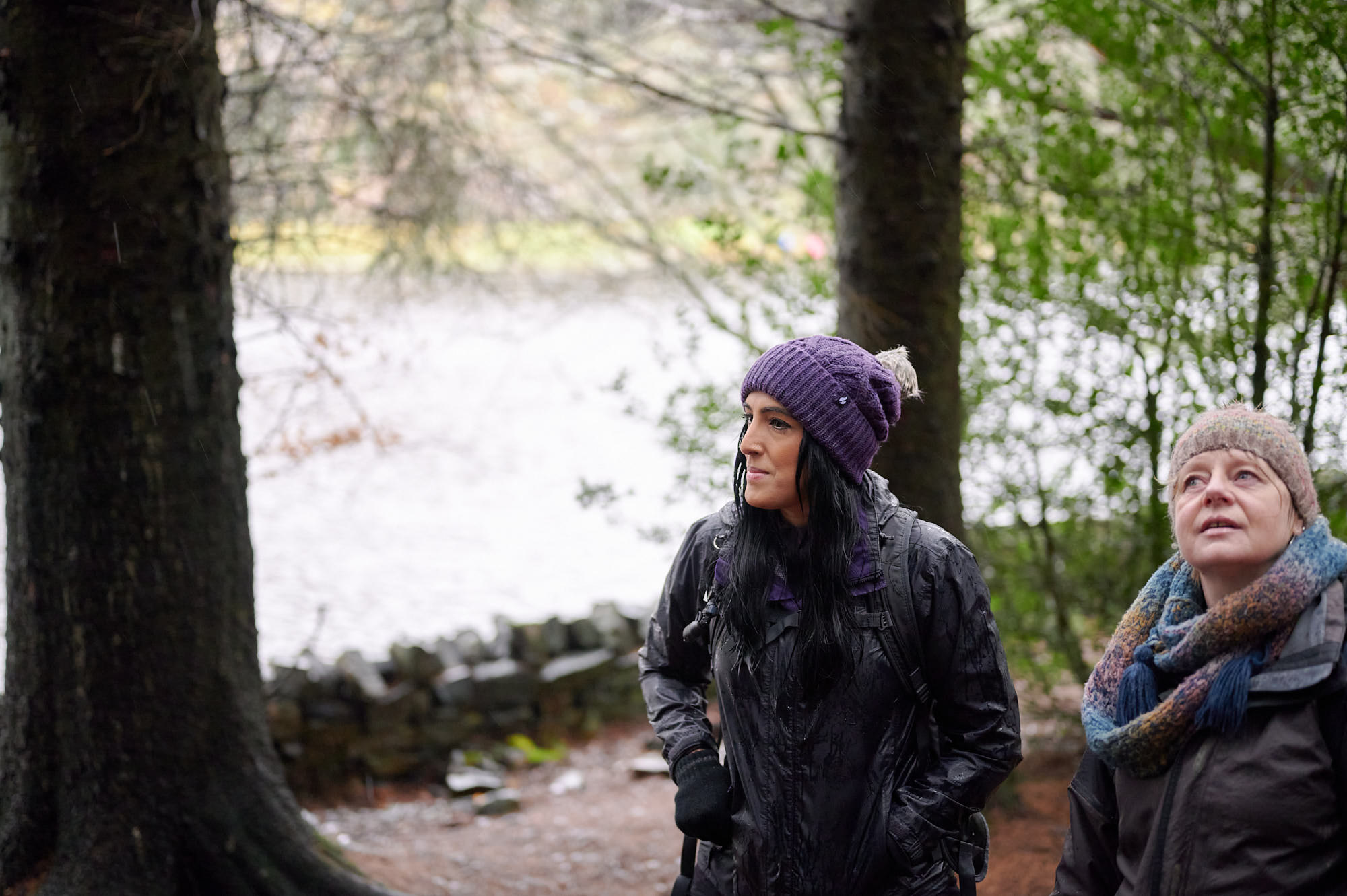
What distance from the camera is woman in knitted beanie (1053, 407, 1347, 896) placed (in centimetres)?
175

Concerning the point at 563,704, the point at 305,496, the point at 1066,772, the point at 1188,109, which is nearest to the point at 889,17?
the point at 1188,109

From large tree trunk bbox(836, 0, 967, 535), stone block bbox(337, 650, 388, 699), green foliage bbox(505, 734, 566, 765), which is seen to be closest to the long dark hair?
large tree trunk bbox(836, 0, 967, 535)

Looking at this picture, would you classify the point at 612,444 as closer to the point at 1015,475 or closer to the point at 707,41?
the point at 707,41

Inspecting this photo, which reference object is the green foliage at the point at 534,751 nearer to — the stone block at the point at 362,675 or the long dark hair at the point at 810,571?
the stone block at the point at 362,675

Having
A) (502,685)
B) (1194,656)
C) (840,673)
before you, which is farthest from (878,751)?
(502,685)

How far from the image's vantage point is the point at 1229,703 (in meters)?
1.79

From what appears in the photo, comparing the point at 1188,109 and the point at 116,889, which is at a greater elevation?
the point at 1188,109

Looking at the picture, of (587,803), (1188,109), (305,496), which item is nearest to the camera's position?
(1188,109)

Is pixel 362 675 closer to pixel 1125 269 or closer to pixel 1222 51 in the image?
pixel 1125 269

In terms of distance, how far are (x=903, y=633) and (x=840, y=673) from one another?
16 cm

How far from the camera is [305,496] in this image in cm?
1389

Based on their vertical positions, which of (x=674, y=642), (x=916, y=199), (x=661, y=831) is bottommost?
(x=661, y=831)

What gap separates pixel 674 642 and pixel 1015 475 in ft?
11.3

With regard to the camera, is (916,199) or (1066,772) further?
(1066,772)
